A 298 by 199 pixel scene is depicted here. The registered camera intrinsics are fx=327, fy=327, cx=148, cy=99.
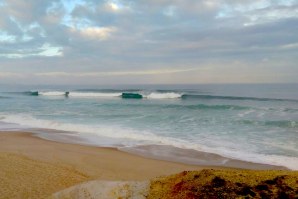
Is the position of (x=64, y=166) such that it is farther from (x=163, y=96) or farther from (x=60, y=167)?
(x=163, y=96)

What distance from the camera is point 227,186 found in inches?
166

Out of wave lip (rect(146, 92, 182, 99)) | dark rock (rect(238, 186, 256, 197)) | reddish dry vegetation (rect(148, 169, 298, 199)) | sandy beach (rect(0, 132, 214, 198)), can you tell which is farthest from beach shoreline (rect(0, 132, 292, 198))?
wave lip (rect(146, 92, 182, 99))

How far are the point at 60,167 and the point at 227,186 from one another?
216 inches

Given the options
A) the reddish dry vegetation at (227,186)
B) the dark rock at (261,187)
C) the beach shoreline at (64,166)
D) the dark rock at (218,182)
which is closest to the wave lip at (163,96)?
the beach shoreline at (64,166)

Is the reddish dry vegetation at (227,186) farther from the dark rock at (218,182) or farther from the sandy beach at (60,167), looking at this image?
the sandy beach at (60,167)

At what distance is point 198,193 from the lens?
167 inches

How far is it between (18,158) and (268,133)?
10912 millimetres

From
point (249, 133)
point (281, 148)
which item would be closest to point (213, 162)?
point (281, 148)

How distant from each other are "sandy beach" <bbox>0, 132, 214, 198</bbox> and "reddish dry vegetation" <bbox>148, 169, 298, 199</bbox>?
2.97m

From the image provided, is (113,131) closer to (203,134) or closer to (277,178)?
(203,134)

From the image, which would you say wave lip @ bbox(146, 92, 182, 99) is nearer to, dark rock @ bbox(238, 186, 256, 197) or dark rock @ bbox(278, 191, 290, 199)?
dark rock @ bbox(238, 186, 256, 197)

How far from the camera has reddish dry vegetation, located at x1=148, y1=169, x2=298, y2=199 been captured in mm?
4039

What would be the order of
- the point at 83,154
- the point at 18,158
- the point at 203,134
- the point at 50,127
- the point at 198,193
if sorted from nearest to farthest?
the point at 198,193 → the point at 18,158 → the point at 83,154 → the point at 203,134 → the point at 50,127

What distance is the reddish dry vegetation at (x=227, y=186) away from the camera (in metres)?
4.04
